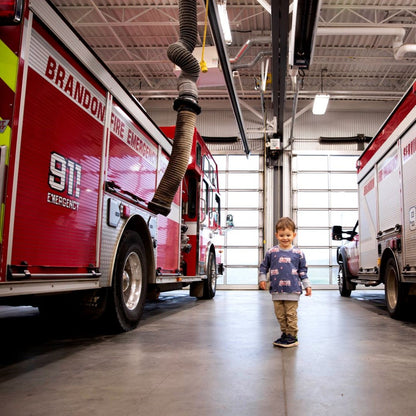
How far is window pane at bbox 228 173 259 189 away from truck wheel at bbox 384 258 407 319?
36.3 feet

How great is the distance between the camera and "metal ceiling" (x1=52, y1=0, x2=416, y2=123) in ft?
36.5

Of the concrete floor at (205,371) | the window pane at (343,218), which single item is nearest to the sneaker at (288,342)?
the concrete floor at (205,371)

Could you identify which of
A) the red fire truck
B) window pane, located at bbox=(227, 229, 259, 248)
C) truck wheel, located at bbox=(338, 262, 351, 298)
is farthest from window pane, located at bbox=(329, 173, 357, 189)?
the red fire truck

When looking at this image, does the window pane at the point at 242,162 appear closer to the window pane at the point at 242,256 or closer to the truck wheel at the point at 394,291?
the window pane at the point at 242,256

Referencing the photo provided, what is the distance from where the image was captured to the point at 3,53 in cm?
250

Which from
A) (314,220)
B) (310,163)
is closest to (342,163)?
(310,163)

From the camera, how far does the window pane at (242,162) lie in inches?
684

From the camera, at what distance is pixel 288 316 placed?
3871 millimetres

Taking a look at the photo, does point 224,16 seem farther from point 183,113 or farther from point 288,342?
point 288,342

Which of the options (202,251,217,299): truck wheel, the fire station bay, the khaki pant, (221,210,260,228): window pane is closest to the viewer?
the fire station bay

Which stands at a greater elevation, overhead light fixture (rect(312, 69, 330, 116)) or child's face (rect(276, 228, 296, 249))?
overhead light fixture (rect(312, 69, 330, 116))

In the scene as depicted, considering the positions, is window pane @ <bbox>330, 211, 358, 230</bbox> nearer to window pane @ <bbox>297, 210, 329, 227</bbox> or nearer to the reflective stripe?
window pane @ <bbox>297, 210, 329, 227</bbox>

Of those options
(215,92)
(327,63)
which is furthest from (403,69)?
(215,92)

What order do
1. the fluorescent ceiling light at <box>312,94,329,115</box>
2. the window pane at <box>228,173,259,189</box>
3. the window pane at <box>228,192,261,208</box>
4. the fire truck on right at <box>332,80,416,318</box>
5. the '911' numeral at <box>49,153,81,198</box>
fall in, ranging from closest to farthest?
1. the '911' numeral at <box>49,153,81,198</box>
2. the fire truck on right at <box>332,80,416,318</box>
3. the fluorescent ceiling light at <box>312,94,329,115</box>
4. the window pane at <box>228,192,261,208</box>
5. the window pane at <box>228,173,259,189</box>
